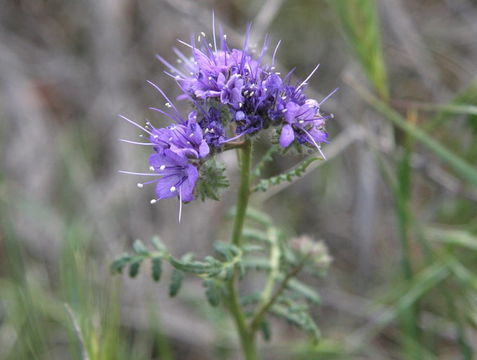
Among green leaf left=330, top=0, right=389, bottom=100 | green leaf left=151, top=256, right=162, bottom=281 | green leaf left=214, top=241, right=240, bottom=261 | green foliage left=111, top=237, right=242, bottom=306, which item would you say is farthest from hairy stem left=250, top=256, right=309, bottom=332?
green leaf left=330, top=0, right=389, bottom=100

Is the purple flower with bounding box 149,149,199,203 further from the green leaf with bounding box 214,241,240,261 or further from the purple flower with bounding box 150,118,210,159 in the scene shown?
the green leaf with bounding box 214,241,240,261

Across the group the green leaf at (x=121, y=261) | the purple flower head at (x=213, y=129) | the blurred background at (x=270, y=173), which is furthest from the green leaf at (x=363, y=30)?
the green leaf at (x=121, y=261)

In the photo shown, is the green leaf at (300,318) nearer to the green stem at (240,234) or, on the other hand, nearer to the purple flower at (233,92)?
the green stem at (240,234)

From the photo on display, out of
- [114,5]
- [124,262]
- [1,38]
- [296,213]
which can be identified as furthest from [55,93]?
[124,262]

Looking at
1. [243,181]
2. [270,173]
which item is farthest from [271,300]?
[270,173]

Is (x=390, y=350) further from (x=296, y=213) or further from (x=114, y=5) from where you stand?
(x=114, y=5)

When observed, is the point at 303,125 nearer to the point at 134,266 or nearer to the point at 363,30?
the point at 134,266
